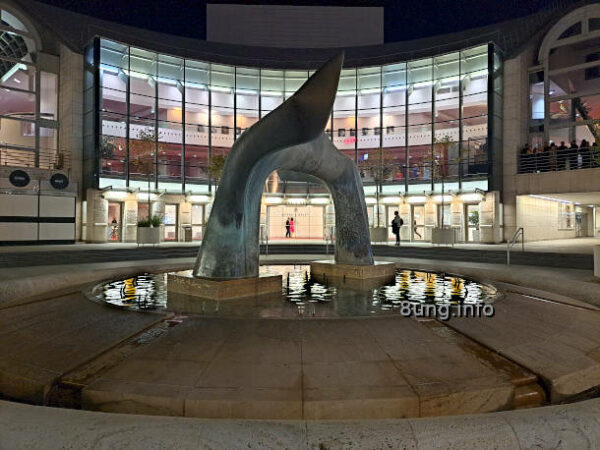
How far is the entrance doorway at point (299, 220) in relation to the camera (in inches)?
1214

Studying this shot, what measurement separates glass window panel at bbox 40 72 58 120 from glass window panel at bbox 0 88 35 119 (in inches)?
31.2

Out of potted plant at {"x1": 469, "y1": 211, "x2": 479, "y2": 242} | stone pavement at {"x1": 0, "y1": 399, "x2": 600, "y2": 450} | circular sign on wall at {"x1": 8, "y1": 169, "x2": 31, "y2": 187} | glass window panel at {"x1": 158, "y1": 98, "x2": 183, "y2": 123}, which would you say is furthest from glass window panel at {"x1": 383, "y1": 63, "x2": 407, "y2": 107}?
stone pavement at {"x1": 0, "y1": 399, "x2": 600, "y2": 450}

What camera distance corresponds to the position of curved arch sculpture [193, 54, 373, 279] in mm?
6723

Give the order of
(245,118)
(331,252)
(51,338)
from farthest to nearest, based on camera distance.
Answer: (245,118)
(331,252)
(51,338)

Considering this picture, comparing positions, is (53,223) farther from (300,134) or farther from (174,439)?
(174,439)

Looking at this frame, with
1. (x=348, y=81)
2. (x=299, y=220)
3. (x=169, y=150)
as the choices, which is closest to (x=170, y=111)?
(x=169, y=150)

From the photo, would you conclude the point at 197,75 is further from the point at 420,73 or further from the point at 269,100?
the point at 420,73

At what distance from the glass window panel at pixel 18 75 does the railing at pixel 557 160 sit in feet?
97.4

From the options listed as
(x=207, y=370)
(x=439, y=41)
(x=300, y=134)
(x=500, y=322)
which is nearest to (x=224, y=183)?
(x=300, y=134)

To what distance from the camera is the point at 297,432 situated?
10.1 feet

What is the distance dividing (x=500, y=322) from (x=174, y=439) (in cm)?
458

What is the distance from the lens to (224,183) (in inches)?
320

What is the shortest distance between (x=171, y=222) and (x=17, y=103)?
12688 millimetres

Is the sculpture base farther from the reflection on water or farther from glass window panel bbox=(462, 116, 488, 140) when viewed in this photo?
glass window panel bbox=(462, 116, 488, 140)
